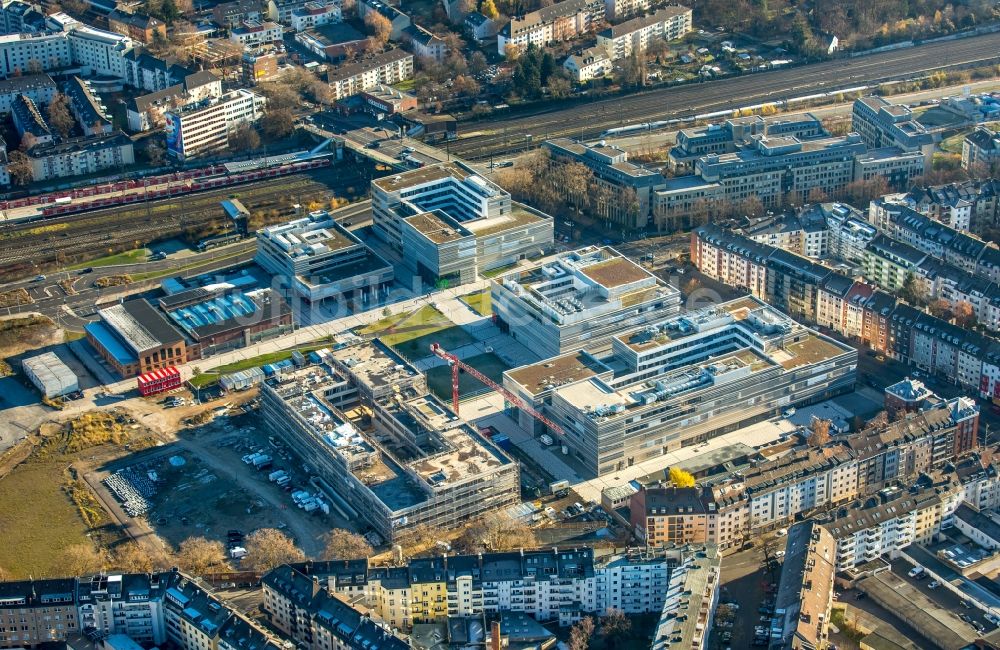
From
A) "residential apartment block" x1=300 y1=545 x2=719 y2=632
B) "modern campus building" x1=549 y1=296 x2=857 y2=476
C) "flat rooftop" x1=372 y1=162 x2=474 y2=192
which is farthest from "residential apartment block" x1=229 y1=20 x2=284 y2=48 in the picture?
"residential apartment block" x1=300 y1=545 x2=719 y2=632

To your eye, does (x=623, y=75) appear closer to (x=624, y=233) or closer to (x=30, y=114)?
(x=624, y=233)

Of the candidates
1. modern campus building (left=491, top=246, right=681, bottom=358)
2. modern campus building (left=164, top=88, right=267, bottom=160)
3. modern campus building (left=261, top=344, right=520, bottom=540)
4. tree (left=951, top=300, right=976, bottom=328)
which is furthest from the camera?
modern campus building (left=164, top=88, right=267, bottom=160)

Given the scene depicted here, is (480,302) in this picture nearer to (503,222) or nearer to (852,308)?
(503,222)

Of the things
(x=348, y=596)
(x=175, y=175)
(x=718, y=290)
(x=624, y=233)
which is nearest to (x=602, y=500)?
(x=348, y=596)

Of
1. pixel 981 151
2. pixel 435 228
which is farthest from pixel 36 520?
pixel 981 151

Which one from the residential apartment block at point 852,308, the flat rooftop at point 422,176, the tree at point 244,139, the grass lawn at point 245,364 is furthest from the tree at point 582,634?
the tree at point 244,139

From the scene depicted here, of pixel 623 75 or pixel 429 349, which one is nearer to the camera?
pixel 429 349

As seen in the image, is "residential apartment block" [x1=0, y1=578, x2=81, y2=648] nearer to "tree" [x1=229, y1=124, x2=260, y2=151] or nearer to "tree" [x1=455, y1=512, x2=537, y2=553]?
"tree" [x1=455, y1=512, x2=537, y2=553]
